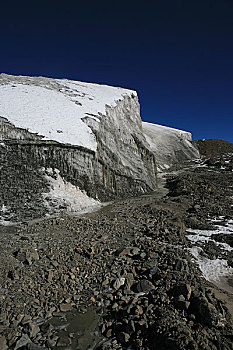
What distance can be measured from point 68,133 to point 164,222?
6.95 m

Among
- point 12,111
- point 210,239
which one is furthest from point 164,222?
point 12,111

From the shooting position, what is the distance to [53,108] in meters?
13.3

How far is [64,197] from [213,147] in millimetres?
49669

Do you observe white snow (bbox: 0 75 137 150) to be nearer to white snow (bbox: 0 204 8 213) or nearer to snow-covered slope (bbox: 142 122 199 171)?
white snow (bbox: 0 204 8 213)

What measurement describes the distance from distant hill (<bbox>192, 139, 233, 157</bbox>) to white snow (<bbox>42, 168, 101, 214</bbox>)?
40.6 meters

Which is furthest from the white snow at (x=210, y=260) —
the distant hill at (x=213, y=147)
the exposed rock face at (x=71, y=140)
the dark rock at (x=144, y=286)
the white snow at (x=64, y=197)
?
the distant hill at (x=213, y=147)

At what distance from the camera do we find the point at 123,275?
196 inches

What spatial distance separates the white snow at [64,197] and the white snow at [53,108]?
7.03ft

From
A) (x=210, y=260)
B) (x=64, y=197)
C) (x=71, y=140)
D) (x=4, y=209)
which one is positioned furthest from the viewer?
(x=71, y=140)

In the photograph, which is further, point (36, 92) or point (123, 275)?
point (36, 92)

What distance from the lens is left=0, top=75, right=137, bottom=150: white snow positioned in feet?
36.8

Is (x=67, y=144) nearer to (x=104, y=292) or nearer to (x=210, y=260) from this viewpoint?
(x=104, y=292)

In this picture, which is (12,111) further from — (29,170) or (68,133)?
(29,170)

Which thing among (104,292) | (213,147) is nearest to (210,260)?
(104,292)
